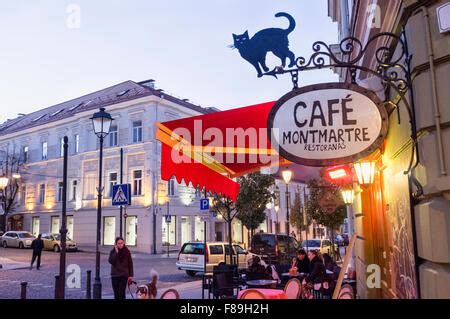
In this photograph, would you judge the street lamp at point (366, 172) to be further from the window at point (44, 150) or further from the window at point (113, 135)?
the window at point (44, 150)

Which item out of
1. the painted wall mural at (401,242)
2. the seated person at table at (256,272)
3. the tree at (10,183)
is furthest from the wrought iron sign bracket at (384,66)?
the tree at (10,183)

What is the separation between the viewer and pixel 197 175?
7516 millimetres

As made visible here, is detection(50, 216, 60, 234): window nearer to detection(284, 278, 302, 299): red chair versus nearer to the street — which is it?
the street

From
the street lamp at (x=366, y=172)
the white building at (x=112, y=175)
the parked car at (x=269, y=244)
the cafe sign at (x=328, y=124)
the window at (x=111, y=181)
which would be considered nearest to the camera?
the cafe sign at (x=328, y=124)

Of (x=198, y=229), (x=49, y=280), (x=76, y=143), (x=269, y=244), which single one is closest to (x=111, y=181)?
(x=76, y=143)

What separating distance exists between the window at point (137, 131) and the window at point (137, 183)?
8.28ft

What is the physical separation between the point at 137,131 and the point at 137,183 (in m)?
4.06

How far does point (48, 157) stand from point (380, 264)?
122 feet

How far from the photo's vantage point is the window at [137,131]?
109 feet

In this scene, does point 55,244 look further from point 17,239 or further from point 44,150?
point 44,150

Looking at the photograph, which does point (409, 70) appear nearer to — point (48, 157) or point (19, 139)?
point (48, 157)

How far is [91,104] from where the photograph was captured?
3659cm

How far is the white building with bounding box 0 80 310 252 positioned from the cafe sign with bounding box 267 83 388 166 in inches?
1087
